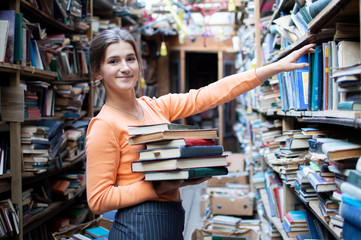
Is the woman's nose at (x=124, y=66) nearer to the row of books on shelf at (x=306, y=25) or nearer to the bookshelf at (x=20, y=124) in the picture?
the row of books on shelf at (x=306, y=25)

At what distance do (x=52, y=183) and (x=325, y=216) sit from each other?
8.54ft

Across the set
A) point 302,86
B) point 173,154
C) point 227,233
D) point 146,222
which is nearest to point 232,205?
point 227,233

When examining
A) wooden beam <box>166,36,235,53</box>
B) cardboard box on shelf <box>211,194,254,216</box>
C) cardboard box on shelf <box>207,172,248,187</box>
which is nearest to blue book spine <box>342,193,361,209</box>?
cardboard box on shelf <box>211,194,254,216</box>

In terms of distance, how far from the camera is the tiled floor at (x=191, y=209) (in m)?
3.77

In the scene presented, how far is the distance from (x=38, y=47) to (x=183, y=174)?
7.00 feet

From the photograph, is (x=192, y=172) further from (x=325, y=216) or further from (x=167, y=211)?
(x=325, y=216)

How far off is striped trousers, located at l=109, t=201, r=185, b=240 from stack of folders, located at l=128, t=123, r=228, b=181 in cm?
14

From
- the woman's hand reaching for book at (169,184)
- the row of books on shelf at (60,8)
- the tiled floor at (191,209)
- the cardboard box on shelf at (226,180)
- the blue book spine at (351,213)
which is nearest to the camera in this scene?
the blue book spine at (351,213)

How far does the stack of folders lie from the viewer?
120 cm

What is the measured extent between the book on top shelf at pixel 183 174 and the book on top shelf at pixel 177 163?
2cm

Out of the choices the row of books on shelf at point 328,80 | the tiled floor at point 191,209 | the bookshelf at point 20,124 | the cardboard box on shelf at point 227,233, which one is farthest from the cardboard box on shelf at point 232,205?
the row of books on shelf at point 328,80

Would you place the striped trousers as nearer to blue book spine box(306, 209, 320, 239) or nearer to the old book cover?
blue book spine box(306, 209, 320, 239)

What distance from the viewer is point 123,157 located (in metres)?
1.30

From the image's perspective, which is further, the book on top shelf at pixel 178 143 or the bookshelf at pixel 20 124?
the bookshelf at pixel 20 124
